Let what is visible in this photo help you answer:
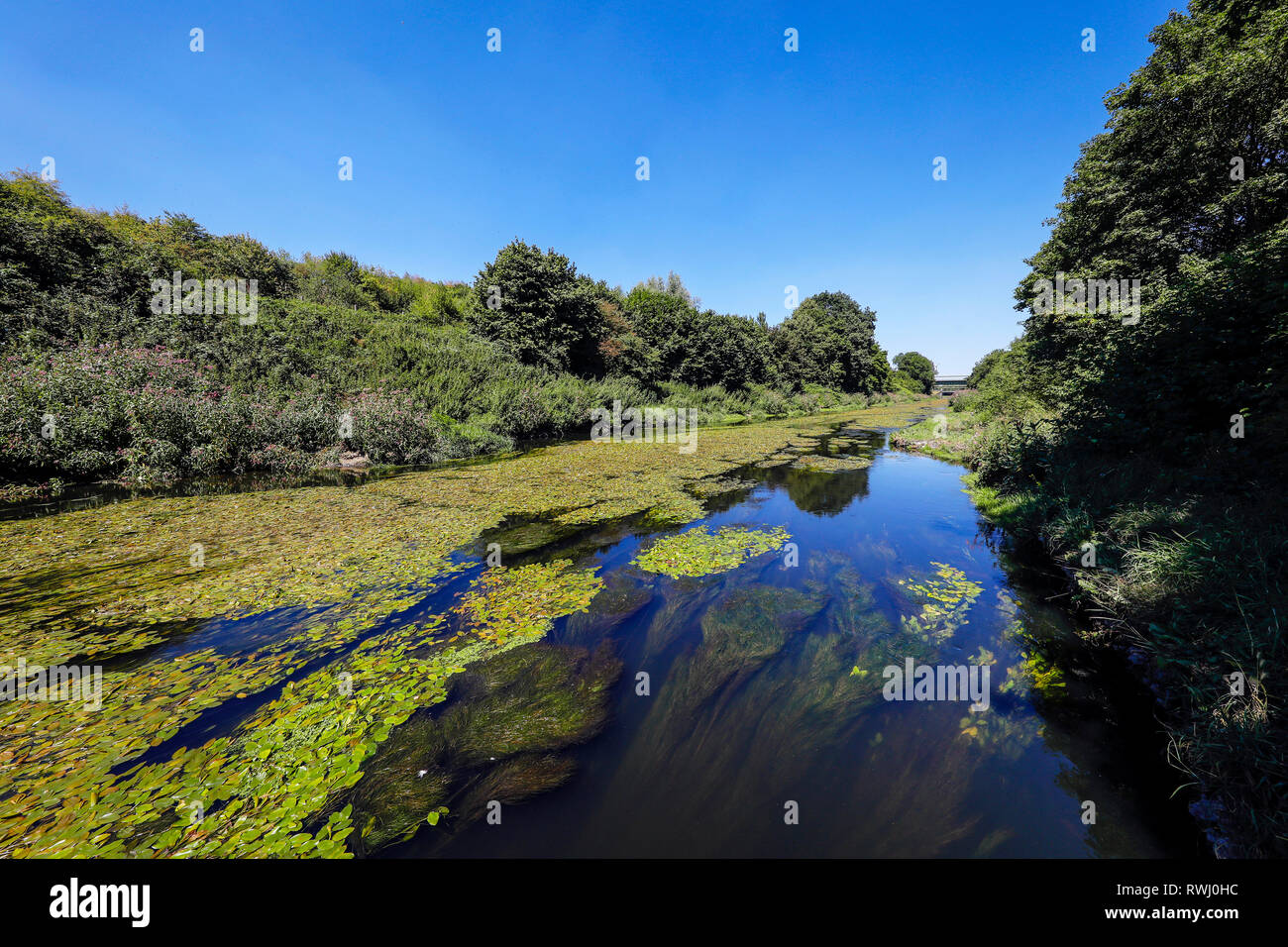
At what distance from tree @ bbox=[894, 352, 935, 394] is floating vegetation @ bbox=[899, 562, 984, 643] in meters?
100

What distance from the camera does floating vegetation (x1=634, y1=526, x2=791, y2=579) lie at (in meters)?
7.70

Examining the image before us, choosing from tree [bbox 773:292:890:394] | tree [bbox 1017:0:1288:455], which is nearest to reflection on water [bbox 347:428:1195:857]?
tree [bbox 1017:0:1288:455]

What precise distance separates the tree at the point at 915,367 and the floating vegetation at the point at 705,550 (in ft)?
328

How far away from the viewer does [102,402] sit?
1129cm

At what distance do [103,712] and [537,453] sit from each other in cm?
1538

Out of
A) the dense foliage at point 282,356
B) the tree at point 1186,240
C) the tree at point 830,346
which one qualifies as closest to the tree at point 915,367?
the tree at point 830,346

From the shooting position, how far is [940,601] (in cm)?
662

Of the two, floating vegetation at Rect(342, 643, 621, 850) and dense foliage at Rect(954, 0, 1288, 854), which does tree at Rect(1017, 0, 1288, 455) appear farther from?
floating vegetation at Rect(342, 643, 621, 850)

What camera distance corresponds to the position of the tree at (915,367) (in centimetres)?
9219

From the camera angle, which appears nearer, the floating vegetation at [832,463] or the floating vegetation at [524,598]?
the floating vegetation at [524,598]

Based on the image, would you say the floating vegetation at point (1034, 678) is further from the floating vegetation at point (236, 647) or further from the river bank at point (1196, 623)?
the floating vegetation at point (236, 647)

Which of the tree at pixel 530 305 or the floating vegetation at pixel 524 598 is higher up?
the tree at pixel 530 305
